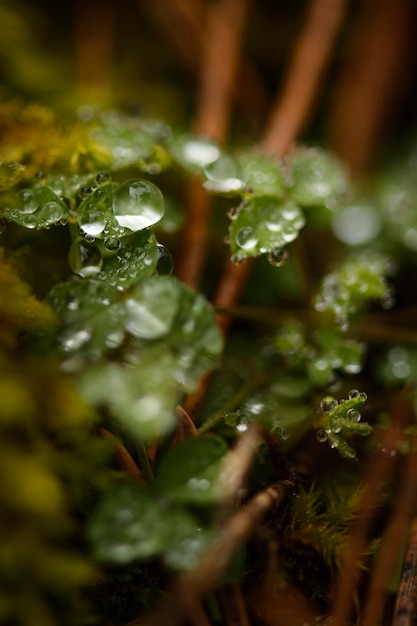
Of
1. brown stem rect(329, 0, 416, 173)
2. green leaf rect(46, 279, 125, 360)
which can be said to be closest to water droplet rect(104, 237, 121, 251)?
green leaf rect(46, 279, 125, 360)

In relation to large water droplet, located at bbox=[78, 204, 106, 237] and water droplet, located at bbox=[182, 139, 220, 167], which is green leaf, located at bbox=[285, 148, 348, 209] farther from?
large water droplet, located at bbox=[78, 204, 106, 237]

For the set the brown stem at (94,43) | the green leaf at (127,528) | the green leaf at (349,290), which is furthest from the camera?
the brown stem at (94,43)

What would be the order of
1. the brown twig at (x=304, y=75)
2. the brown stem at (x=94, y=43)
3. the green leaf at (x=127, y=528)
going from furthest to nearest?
the brown stem at (x=94, y=43)
the brown twig at (x=304, y=75)
the green leaf at (x=127, y=528)

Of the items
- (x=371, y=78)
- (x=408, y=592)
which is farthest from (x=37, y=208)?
(x=371, y=78)

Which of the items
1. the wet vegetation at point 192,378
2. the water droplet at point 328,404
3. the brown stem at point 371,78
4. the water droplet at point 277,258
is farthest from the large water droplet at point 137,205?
the brown stem at point 371,78

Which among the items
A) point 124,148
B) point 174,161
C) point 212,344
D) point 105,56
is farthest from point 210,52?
point 212,344

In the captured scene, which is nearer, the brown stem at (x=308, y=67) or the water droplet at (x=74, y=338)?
the water droplet at (x=74, y=338)

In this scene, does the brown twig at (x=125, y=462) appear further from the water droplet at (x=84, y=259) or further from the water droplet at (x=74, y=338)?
the water droplet at (x=84, y=259)
